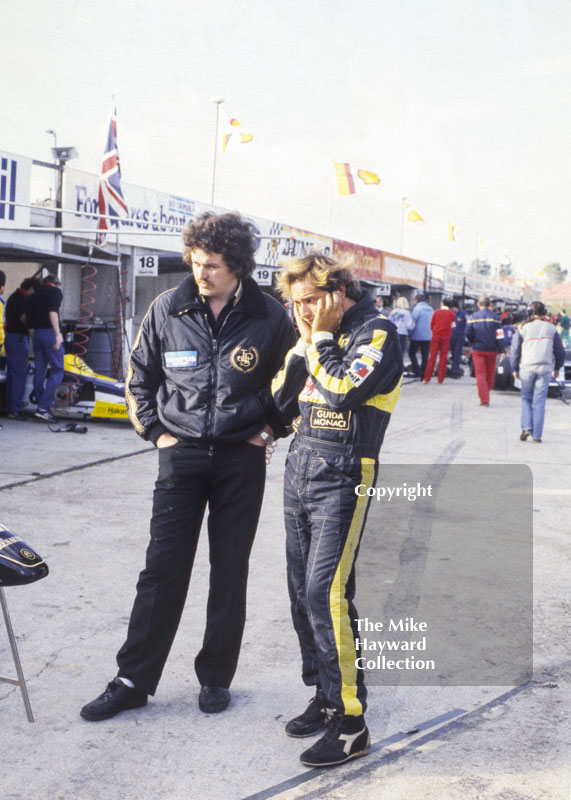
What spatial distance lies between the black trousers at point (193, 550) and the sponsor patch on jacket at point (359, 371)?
655 millimetres

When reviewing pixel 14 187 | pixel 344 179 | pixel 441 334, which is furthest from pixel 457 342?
pixel 14 187

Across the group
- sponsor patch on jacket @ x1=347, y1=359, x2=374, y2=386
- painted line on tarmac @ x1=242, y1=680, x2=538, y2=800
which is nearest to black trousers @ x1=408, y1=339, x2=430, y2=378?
painted line on tarmac @ x1=242, y1=680, x2=538, y2=800

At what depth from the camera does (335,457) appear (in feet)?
9.53

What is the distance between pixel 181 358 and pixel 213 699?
1.34m

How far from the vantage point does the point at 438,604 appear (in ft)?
14.8

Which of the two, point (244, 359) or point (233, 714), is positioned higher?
point (244, 359)

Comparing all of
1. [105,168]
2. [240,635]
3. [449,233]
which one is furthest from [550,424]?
[449,233]

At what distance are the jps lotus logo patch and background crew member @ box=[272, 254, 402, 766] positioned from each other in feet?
0.95

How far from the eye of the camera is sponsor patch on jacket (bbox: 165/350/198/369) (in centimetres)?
324

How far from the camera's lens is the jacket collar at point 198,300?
329cm

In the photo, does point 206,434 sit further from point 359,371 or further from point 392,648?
point 392,648

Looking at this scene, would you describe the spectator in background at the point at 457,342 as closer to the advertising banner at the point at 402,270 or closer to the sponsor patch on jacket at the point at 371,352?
the advertising banner at the point at 402,270

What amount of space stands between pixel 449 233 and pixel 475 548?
A: 53681mm

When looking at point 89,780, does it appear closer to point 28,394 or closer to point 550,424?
point 28,394
